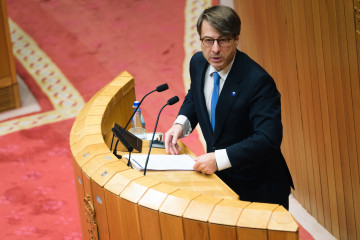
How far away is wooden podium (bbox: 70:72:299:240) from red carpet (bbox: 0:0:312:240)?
134cm

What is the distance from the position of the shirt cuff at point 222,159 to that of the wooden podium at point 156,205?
0.07 m

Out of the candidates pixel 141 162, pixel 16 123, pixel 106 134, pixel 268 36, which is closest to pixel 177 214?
pixel 141 162

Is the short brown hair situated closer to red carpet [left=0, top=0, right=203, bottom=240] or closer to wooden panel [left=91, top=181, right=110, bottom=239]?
wooden panel [left=91, top=181, right=110, bottom=239]

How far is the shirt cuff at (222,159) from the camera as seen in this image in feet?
7.17

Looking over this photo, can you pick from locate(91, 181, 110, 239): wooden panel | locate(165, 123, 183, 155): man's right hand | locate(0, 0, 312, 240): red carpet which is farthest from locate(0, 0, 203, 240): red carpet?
locate(91, 181, 110, 239): wooden panel

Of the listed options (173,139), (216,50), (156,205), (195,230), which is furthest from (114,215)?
(216,50)

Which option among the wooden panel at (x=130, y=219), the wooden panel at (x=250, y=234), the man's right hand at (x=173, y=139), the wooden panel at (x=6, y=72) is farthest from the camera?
the wooden panel at (x=6, y=72)

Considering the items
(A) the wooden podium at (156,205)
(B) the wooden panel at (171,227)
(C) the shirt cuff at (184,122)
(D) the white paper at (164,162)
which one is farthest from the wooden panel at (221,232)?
(C) the shirt cuff at (184,122)

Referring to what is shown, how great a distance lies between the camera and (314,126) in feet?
11.2

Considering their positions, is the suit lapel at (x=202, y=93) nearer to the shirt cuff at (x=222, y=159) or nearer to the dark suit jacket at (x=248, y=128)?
the dark suit jacket at (x=248, y=128)

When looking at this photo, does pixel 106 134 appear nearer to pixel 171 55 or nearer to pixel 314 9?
pixel 314 9

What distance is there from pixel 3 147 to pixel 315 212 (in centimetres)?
248

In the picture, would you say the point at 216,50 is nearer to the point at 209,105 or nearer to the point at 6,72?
the point at 209,105

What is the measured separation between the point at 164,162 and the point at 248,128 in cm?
37
